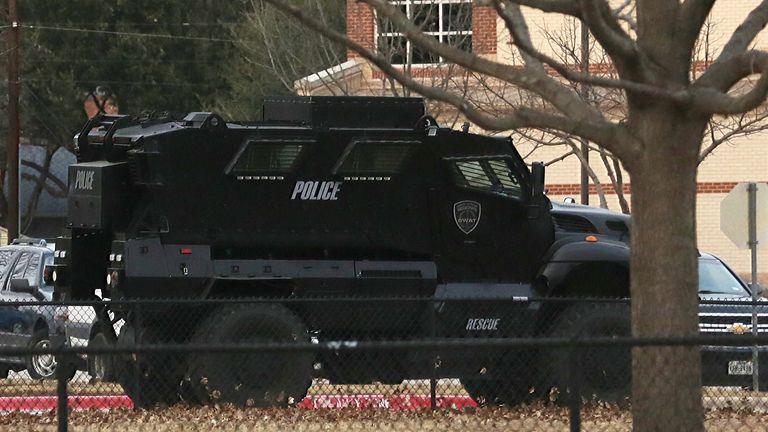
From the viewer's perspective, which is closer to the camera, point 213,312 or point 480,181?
point 213,312

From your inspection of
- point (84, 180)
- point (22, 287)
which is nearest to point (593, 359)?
point (84, 180)

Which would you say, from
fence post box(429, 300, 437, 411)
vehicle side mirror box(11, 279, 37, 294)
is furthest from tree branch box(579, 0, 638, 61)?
vehicle side mirror box(11, 279, 37, 294)

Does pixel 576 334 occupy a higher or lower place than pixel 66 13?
lower

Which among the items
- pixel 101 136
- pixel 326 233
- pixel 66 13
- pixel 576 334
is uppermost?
pixel 66 13

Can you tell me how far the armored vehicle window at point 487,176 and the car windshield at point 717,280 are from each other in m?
3.80

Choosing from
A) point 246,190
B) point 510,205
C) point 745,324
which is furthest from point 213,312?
point 745,324

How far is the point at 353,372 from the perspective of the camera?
1265 centimetres

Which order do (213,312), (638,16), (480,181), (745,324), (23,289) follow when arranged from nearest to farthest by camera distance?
1. (638,16)
2. (213,312)
3. (480,181)
4. (745,324)
5. (23,289)

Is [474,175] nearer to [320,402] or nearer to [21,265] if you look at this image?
[320,402]

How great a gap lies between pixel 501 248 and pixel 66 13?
127ft

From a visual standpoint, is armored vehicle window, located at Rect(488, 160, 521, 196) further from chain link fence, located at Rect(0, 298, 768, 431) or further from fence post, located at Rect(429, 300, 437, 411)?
fence post, located at Rect(429, 300, 437, 411)

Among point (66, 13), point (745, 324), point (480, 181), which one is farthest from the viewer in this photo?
point (66, 13)

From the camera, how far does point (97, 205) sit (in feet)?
45.3

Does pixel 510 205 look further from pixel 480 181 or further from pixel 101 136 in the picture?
pixel 101 136
